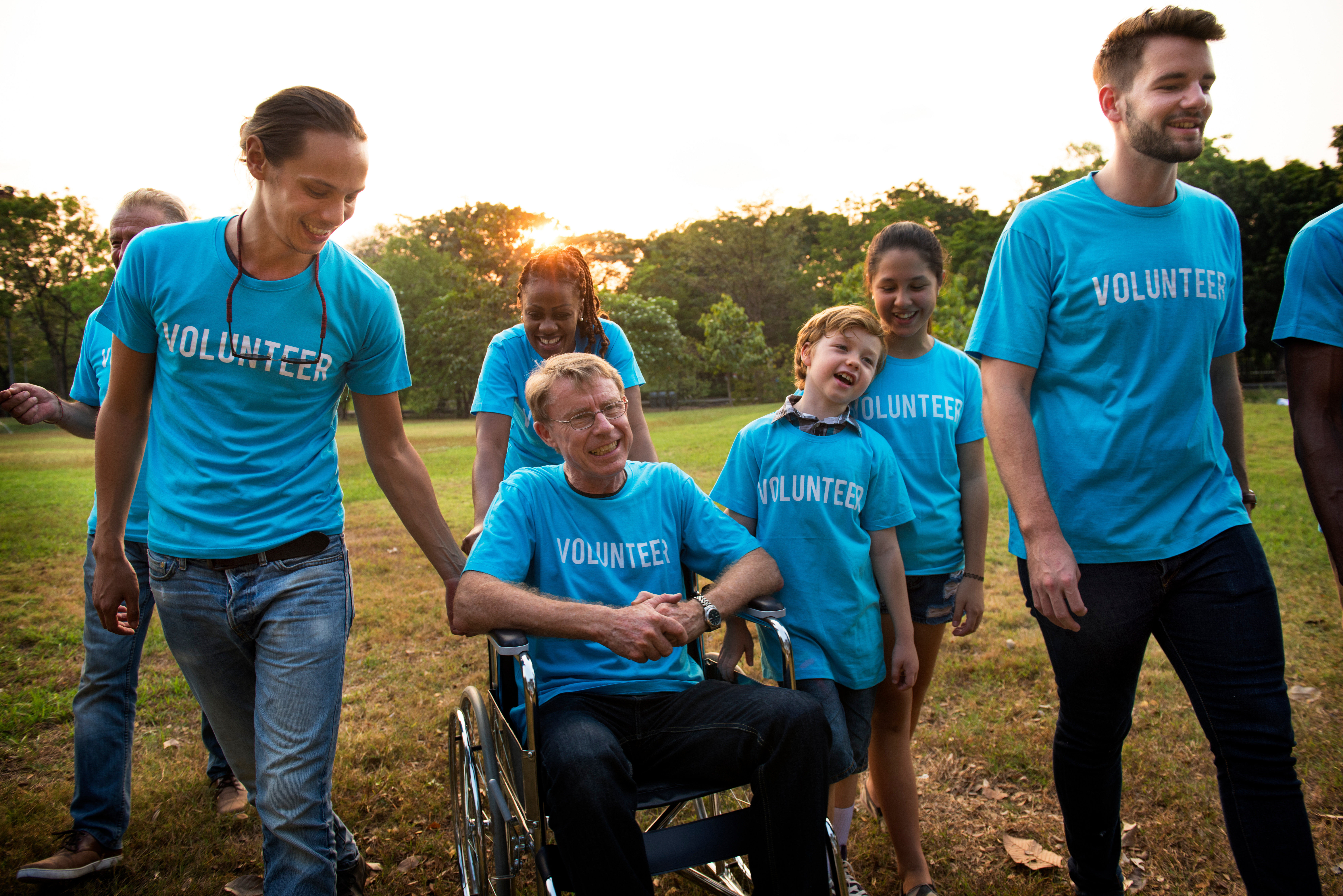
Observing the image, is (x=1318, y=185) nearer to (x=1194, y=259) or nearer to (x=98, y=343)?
(x=1194, y=259)

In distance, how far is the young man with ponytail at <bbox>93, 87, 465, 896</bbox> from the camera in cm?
198

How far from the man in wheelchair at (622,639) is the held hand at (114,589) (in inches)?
38.7

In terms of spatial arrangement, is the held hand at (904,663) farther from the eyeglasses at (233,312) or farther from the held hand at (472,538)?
the eyeglasses at (233,312)

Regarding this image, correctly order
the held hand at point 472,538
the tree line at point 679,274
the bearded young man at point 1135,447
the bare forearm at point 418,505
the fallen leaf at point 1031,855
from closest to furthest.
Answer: the bearded young man at point 1135,447, the held hand at point 472,538, the bare forearm at point 418,505, the fallen leaf at point 1031,855, the tree line at point 679,274

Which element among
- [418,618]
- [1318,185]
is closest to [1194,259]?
[418,618]

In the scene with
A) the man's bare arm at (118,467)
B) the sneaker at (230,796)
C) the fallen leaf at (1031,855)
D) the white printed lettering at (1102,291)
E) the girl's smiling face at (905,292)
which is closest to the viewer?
the white printed lettering at (1102,291)

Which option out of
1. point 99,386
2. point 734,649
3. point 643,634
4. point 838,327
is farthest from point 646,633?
point 99,386

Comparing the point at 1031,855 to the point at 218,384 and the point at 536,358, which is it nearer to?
the point at 536,358

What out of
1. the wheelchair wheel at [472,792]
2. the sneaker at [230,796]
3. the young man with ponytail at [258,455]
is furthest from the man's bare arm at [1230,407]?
the sneaker at [230,796]

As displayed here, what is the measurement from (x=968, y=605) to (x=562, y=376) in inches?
58.5

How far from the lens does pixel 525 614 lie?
2068 millimetres

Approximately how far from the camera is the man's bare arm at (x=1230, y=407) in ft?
7.39

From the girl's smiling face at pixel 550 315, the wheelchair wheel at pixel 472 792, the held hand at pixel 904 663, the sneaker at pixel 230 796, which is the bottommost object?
the sneaker at pixel 230 796

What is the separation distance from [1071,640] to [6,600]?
779 centimetres
